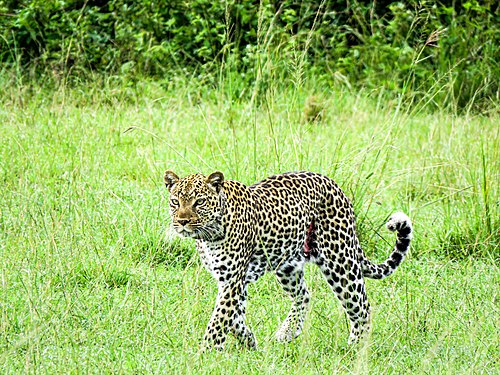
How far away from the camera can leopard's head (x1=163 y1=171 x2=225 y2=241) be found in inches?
194

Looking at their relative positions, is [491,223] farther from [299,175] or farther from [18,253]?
[18,253]

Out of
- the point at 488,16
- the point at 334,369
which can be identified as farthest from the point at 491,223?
the point at 488,16

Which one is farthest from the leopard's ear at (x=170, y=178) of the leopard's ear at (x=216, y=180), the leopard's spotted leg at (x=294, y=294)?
the leopard's spotted leg at (x=294, y=294)

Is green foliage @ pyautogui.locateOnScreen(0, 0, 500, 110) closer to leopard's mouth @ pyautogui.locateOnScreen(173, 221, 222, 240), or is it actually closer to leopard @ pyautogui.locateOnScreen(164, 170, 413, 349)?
leopard @ pyautogui.locateOnScreen(164, 170, 413, 349)

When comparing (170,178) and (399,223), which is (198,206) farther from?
(399,223)

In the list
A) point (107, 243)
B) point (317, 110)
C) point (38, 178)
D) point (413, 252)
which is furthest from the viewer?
point (317, 110)

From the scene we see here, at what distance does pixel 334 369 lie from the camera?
186 inches

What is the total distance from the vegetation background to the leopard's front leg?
8cm

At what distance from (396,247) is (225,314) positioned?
117cm

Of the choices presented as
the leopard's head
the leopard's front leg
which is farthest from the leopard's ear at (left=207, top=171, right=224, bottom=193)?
the leopard's front leg

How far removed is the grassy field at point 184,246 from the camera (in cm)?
493

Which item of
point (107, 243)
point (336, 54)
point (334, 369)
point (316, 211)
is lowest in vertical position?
point (336, 54)

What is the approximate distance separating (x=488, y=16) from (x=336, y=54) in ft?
5.93

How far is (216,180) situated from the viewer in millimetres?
5051
